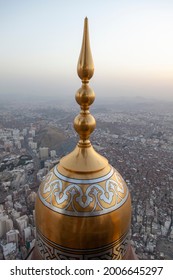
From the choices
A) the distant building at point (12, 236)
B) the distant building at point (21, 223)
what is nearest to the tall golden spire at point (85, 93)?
the distant building at point (12, 236)

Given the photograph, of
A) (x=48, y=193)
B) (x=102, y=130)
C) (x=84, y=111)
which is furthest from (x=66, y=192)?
(x=102, y=130)

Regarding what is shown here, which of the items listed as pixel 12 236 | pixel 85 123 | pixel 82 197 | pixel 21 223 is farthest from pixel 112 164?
pixel 82 197

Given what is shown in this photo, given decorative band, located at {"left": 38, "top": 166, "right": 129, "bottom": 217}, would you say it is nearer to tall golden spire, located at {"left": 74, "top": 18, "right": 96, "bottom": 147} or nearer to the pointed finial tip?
tall golden spire, located at {"left": 74, "top": 18, "right": 96, "bottom": 147}

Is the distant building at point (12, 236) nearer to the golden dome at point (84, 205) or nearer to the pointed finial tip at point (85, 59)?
the golden dome at point (84, 205)

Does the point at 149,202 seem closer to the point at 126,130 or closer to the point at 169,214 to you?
the point at 169,214

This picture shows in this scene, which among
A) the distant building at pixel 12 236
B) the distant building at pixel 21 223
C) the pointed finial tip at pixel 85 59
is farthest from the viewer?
the distant building at pixel 21 223

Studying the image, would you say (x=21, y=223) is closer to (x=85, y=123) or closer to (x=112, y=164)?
(x=112, y=164)
